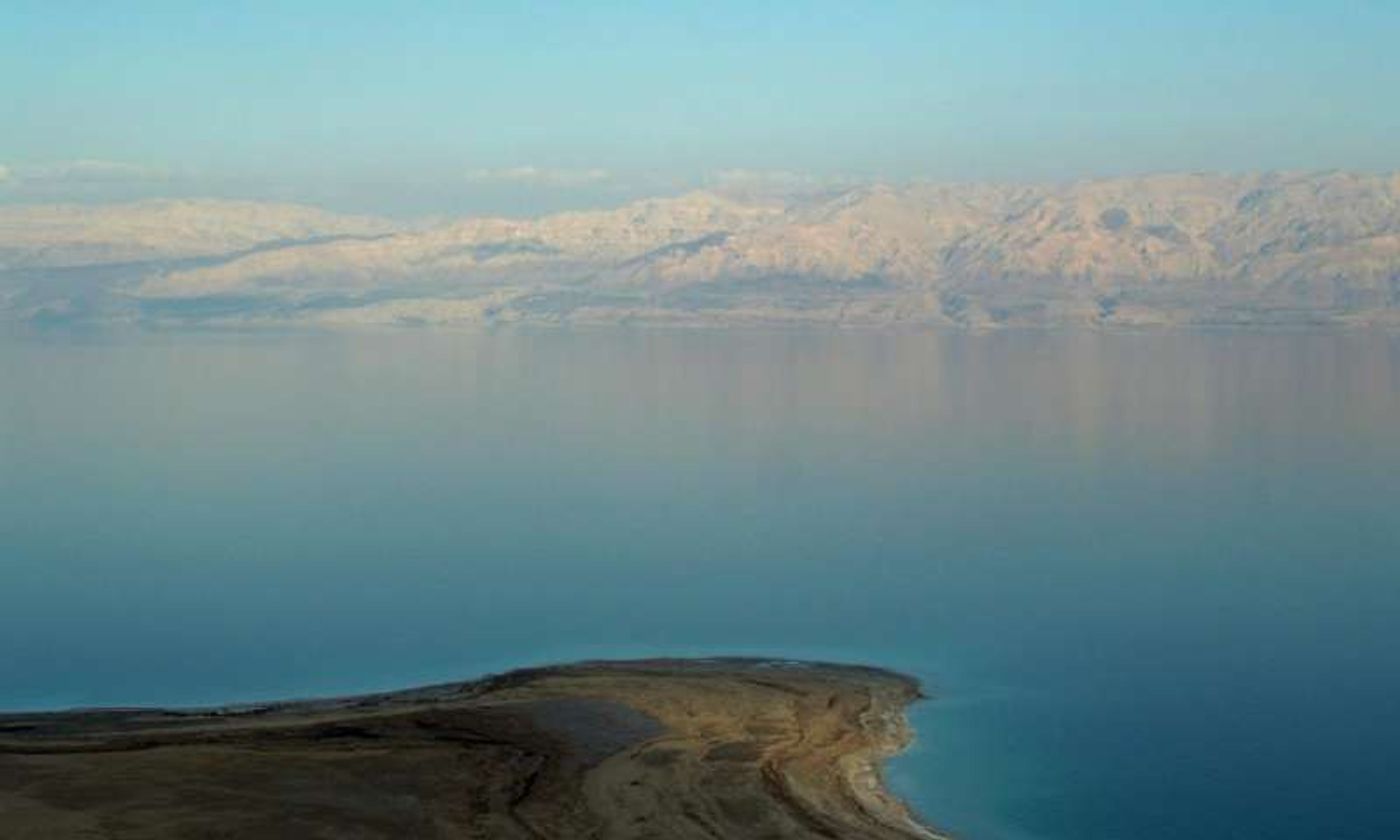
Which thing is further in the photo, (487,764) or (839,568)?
(839,568)

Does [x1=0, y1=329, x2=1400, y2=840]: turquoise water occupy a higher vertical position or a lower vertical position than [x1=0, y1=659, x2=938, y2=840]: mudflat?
lower

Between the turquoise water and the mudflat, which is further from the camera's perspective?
the turquoise water

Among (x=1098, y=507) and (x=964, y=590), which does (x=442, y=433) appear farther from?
(x=964, y=590)

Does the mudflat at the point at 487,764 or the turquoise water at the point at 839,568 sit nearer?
the mudflat at the point at 487,764

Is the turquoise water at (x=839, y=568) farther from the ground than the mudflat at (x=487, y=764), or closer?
closer

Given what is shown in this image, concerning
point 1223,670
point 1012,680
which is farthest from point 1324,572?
point 1012,680
